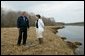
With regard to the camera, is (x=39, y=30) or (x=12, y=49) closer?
(x=12, y=49)

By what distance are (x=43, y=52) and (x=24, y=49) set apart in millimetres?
1263

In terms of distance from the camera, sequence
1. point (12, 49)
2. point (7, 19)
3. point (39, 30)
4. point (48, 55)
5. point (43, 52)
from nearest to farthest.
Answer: point (48, 55)
point (43, 52)
point (12, 49)
point (39, 30)
point (7, 19)

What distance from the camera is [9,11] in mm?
78500

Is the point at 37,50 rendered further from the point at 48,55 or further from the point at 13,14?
the point at 13,14

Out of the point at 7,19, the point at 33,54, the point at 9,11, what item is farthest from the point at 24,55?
the point at 9,11

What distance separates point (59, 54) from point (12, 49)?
109 inches

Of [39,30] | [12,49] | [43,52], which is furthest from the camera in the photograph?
[39,30]

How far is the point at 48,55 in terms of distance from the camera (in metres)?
10.7

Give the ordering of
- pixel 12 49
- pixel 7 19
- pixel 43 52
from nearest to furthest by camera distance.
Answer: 1. pixel 43 52
2. pixel 12 49
3. pixel 7 19

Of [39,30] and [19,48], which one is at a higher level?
[39,30]

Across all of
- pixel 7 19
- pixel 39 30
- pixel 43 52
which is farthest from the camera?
pixel 7 19

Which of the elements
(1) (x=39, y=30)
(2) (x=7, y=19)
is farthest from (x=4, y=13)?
(1) (x=39, y=30)

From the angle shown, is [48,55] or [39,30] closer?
[48,55]

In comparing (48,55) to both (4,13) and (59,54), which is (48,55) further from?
(4,13)
